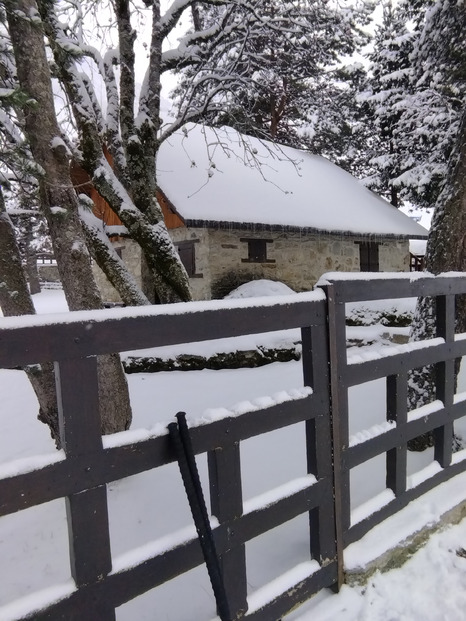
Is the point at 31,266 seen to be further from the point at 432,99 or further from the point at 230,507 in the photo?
the point at 230,507

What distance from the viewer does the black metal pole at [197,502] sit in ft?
5.00

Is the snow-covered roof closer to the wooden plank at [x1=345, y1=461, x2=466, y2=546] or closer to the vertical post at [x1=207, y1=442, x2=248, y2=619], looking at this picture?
the wooden plank at [x1=345, y1=461, x2=466, y2=546]

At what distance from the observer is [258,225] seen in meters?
10.7

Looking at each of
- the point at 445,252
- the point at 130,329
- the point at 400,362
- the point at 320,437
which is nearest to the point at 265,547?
the point at 320,437

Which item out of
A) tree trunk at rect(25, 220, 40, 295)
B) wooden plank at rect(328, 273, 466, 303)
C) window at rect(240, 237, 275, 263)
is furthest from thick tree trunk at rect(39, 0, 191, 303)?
tree trunk at rect(25, 220, 40, 295)

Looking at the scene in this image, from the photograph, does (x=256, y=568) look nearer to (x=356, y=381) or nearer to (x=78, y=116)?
(x=356, y=381)

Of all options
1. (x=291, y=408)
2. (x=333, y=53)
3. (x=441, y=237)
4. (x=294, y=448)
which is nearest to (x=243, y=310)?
(x=291, y=408)

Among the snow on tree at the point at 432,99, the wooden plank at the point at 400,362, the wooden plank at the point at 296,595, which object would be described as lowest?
the wooden plank at the point at 296,595

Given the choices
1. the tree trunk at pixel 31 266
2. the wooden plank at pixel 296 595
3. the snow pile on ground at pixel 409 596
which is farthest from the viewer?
the tree trunk at pixel 31 266

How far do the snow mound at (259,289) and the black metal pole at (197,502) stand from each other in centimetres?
884

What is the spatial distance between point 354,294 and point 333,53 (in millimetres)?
19142

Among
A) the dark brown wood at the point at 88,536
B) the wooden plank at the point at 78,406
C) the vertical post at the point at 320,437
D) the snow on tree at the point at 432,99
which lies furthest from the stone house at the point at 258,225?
the dark brown wood at the point at 88,536

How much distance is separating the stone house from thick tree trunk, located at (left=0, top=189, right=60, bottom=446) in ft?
19.5

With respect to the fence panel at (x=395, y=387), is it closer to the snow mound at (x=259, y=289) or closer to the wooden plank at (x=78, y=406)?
the wooden plank at (x=78, y=406)
